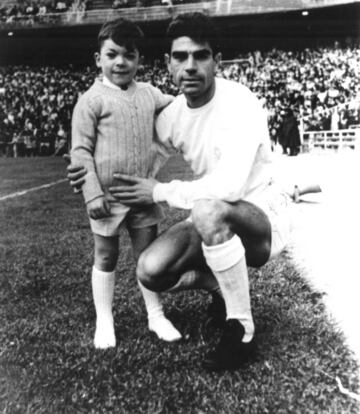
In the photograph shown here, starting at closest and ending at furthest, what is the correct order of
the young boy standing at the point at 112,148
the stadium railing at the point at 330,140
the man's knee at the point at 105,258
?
1. the young boy standing at the point at 112,148
2. the man's knee at the point at 105,258
3. the stadium railing at the point at 330,140

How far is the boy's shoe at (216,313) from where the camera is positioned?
2.11 metres

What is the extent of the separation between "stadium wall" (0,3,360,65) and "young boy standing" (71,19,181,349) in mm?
334

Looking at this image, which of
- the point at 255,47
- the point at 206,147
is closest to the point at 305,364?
the point at 206,147

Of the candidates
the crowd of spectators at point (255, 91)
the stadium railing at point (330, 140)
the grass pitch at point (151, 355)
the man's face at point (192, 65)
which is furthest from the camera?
the stadium railing at point (330, 140)

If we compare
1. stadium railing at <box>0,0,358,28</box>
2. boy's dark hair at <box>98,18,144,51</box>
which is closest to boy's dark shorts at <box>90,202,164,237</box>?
boy's dark hair at <box>98,18,144,51</box>

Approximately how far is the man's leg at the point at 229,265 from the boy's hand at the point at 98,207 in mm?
326

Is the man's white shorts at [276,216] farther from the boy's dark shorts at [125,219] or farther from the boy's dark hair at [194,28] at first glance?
the boy's dark hair at [194,28]

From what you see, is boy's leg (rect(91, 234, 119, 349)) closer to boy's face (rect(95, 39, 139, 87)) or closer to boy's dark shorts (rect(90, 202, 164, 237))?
boy's dark shorts (rect(90, 202, 164, 237))

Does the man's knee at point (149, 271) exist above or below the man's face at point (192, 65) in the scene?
below

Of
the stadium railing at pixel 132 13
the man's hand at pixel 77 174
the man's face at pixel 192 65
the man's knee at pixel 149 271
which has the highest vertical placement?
the stadium railing at pixel 132 13

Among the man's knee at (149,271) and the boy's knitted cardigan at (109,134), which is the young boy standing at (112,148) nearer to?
the boy's knitted cardigan at (109,134)

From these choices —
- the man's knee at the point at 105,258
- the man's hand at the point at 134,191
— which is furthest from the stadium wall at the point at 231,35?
the man's knee at the point at 105,258

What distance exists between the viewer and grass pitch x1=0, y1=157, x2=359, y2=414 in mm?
1538

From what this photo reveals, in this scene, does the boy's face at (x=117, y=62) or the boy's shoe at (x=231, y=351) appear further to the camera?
the boy's face at (x=117, y=62)
